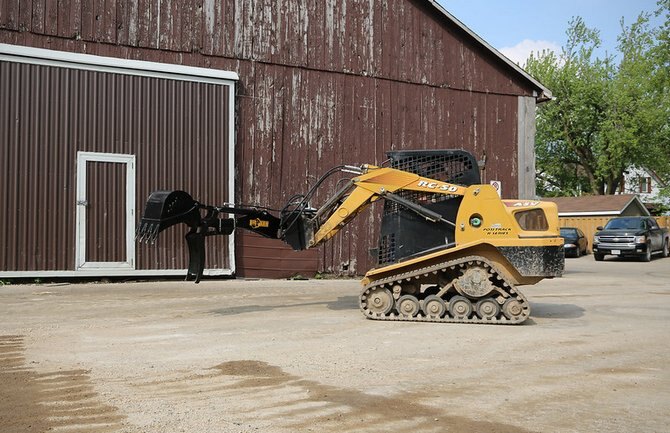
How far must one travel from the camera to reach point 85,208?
13828 mm

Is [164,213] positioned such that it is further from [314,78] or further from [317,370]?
[314,78]

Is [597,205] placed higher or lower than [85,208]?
higher

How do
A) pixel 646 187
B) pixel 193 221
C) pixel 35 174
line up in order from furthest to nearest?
pixel 646 187
pixel 35 174
pixel 193 221

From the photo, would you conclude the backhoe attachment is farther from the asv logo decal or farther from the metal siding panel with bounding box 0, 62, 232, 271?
the metal siding panel with bounding box 0, 62, 232, 271

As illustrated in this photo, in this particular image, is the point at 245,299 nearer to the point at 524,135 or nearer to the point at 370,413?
the point at 370,413

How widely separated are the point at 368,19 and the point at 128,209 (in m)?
8.34

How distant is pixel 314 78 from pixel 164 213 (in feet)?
30.0

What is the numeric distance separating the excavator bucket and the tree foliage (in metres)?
50.8

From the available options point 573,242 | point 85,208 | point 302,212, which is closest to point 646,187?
point 573,242

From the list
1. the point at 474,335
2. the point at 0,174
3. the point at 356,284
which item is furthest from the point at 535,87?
the point at 0,174

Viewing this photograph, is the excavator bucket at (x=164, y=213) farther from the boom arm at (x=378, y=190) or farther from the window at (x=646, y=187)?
the window at (x=646, y=187)

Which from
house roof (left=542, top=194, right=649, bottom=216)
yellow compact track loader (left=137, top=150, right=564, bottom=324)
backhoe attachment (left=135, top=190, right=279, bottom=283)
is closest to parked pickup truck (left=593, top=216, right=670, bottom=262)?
house roof (left=542, top=194, right=649, bottom=216)

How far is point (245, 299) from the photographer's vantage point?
11430mm

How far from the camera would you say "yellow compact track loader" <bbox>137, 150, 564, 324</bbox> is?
8.58 m
